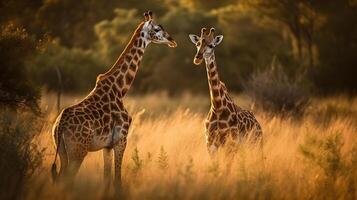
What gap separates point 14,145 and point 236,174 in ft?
9.27

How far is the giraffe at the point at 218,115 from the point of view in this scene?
34.3 feet

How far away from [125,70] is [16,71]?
387cm

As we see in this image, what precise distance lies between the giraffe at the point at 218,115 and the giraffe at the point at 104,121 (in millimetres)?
568

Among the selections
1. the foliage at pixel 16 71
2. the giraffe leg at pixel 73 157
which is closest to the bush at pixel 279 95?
the foliage at pixel 16 71

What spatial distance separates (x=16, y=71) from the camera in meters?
13.2

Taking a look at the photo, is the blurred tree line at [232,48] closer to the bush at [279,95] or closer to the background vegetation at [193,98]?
the background vegetation at [193,98]

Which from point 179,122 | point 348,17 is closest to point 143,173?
point 179,122

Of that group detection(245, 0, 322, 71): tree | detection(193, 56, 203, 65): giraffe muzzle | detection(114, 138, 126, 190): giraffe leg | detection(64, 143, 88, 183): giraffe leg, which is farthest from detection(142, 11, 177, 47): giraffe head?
detection(245, 0, 322, 71): tree

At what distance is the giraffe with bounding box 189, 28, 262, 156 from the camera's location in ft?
34.3

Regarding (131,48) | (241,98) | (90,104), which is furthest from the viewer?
(241,98)

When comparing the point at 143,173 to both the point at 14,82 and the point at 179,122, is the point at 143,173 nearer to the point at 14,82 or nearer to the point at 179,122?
the point at 14,82

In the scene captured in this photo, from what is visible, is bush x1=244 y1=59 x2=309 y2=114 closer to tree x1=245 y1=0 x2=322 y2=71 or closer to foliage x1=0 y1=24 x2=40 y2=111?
foliage x1=0 y1=24 x2=40 y2=111

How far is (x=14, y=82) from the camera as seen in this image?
12.9 metres

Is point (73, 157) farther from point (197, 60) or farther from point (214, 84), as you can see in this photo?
point (214, 84)
